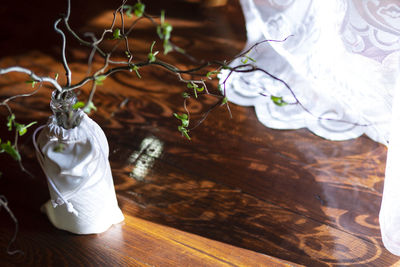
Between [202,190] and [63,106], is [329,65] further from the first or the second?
[63,106]

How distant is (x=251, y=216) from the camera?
1.15 metres

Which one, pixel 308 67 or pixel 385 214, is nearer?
pixel 385 214

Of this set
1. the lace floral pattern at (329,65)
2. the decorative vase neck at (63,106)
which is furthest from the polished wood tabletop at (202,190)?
the decorative vase neck at (63,106)

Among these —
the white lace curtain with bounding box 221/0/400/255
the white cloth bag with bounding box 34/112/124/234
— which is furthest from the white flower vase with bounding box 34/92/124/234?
the white lace curtain with bounding box 221/0/400/255

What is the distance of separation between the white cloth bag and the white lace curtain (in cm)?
49

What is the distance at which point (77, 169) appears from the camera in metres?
0.89

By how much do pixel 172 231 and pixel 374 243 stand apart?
48 cm

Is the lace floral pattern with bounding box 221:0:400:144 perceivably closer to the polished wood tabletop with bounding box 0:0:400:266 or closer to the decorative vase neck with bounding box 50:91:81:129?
the polished wood tabletop with bounding box 0:0:400:266

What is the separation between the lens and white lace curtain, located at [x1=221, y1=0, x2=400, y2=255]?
1.10 metres

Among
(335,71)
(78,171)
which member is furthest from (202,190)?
(335,71)

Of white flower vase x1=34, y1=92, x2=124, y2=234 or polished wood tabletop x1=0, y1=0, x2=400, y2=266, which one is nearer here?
white flower vase x1=34, y1=92, x2=124, y2=234

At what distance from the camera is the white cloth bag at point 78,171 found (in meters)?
0.88

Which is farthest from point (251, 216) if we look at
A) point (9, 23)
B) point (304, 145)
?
point (9, 23)

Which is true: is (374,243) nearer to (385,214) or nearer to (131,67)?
(385,214)
